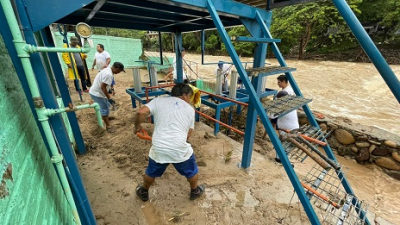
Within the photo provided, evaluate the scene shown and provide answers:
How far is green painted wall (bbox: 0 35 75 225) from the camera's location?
83cm

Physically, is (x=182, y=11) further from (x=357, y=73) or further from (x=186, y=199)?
(x=357, y=73)

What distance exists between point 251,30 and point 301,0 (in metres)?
0.72

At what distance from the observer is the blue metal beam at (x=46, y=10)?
1132 millimetres

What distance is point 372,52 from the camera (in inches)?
50.6

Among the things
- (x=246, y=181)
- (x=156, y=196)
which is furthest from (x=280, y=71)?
(x=156, y=196)

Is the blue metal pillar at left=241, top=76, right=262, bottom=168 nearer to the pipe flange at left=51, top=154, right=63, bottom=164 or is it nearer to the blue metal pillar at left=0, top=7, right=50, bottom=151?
the pipe flange at left=51, top=154, right=63, bottom=164

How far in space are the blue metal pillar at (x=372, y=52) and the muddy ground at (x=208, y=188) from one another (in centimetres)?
179

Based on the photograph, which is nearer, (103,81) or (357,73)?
(103,81)

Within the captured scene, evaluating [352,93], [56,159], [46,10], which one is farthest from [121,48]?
[352,93]

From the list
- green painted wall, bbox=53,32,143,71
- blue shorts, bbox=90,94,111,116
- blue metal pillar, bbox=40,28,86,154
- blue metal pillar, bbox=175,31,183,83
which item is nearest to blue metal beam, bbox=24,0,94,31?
blue metal pillar, bbox=40,28,86,154

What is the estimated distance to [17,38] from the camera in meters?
1.01

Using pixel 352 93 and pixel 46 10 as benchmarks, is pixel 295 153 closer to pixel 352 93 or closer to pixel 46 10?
pixel 46 10

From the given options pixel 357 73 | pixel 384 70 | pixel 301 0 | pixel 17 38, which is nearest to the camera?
pixel 17 38

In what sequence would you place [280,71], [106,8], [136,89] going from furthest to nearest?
[136,89] → [106,8] → [280,71]
